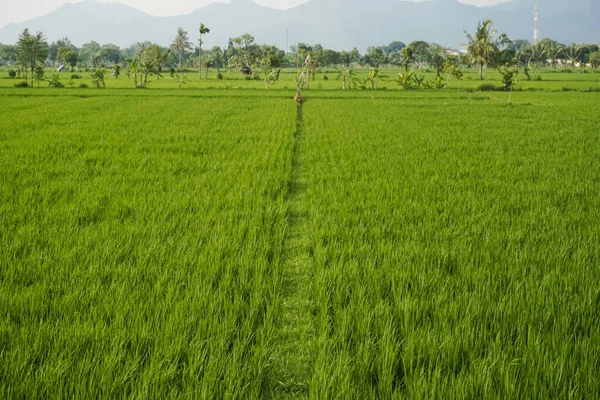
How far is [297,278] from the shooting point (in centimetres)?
317

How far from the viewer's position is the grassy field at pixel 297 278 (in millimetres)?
1885

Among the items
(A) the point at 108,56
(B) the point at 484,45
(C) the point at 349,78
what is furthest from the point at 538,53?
(A) the point at 108,56

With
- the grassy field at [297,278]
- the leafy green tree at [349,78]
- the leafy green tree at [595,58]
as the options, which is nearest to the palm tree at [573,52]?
the leafy green tree at [595,58]

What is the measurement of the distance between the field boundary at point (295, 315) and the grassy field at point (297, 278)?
12 mm

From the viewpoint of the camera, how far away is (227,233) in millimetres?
3842

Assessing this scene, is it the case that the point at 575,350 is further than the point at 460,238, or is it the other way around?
the point at 460,238

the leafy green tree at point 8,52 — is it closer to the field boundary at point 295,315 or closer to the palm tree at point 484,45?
the palm tree at point 484,45

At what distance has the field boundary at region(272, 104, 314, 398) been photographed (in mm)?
1993

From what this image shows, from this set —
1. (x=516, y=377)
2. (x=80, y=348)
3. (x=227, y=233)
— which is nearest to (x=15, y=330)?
(x=80, y=348)

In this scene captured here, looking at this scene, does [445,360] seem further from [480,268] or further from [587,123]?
[587,123]

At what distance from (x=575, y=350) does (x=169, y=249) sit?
2.67 meters

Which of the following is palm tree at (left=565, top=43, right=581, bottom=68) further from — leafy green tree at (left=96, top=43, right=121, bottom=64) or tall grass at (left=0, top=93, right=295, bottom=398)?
leafy green tree at (left=96, top=43, right=121, bottom=64)

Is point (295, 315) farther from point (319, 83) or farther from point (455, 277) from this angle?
point (319, 83)

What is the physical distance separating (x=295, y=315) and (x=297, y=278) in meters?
0.58
